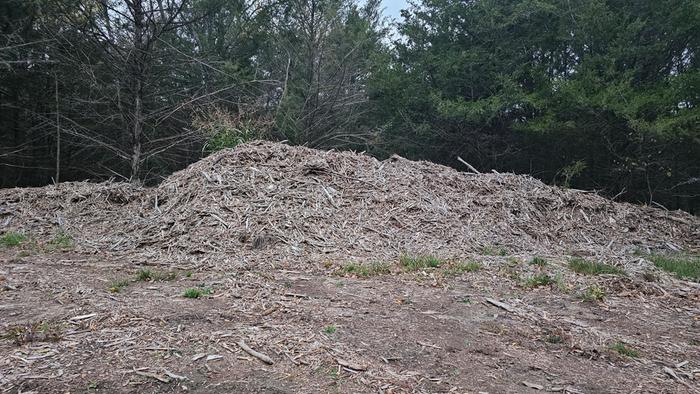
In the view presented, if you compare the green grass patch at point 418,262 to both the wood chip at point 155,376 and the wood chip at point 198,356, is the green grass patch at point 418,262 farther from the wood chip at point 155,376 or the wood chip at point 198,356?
the wood chip at point 155,376

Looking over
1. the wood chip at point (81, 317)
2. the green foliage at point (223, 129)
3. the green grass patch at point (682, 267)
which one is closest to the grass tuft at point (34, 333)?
the wood chip at point (81, 317)

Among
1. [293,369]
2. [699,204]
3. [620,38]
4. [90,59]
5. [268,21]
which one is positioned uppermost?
[268,21]

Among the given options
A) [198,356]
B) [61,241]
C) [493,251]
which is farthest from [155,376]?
[493,251]

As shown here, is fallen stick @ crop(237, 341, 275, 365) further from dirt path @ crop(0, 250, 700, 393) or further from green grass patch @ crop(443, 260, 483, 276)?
green grass patch @ crop(443, 260, 483, 276)

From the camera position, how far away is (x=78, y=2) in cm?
974

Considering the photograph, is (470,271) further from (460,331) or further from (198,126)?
(198,126)

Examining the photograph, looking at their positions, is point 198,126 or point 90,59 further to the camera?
point 90,59

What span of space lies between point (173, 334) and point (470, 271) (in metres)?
3.16

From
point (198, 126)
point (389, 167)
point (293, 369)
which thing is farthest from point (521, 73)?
point (293, 369)

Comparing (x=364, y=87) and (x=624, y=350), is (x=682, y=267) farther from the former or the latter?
(x=364, y=87)

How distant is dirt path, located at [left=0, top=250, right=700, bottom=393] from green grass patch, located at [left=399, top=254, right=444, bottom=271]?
1.07ft

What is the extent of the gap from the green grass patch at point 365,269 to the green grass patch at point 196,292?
58.0 inches

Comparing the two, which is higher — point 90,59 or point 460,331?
point 90,59

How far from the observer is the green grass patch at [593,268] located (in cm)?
494
